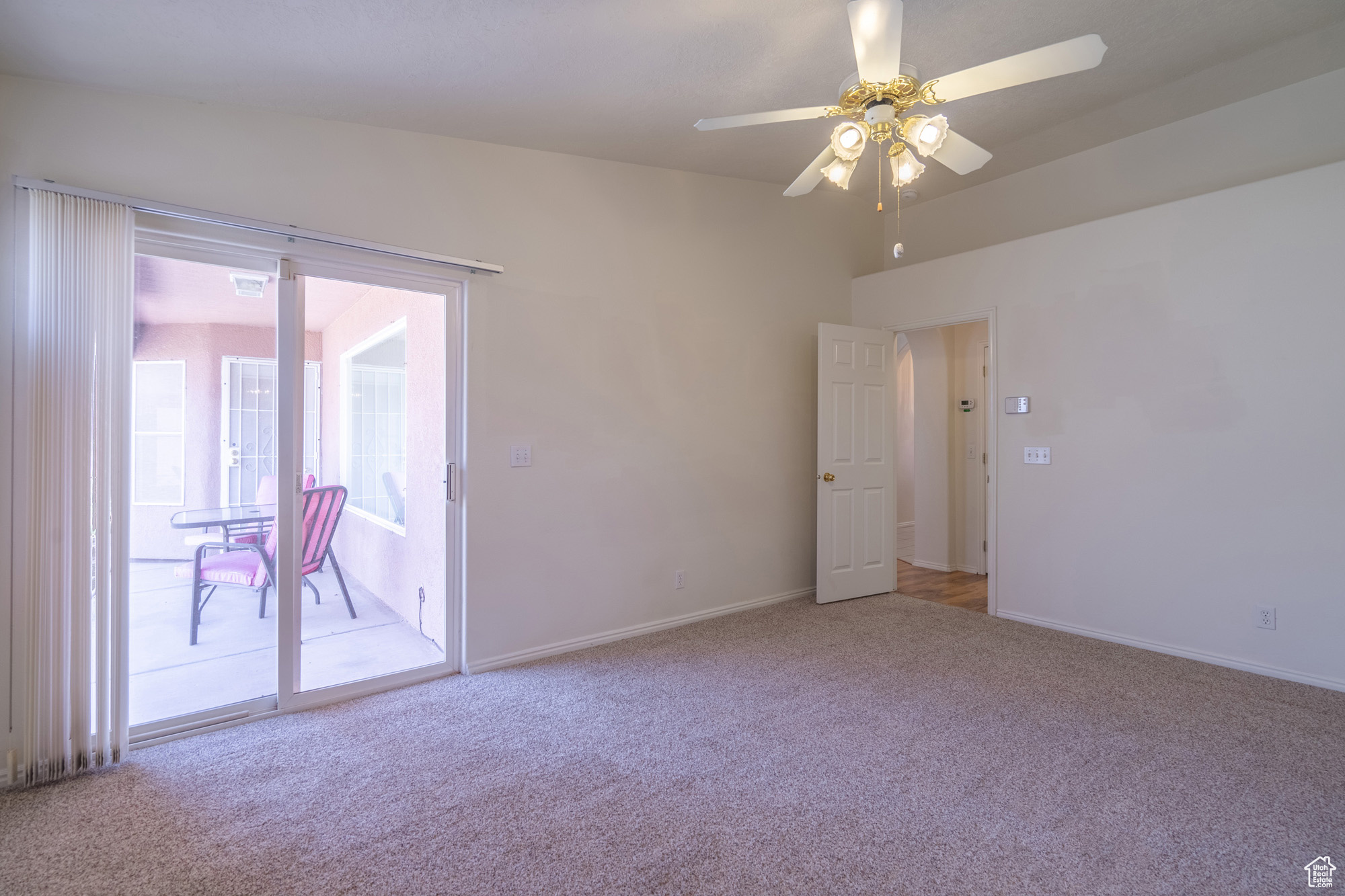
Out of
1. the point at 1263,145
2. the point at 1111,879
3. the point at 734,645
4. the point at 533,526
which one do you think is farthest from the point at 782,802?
the point at 1263,145

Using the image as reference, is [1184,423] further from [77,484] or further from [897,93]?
[77,484]

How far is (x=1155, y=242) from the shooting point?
11.2ft

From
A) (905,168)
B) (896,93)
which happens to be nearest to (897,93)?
(896,93)

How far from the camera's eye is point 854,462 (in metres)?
4.48

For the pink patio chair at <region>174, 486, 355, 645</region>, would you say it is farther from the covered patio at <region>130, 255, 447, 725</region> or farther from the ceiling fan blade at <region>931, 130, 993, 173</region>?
the ceiling fan blade at <region>931, 130, 993, 173</region>

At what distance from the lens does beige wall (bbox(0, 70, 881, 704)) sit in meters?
2.49

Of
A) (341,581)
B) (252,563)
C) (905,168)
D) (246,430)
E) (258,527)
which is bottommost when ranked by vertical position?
(341,581)

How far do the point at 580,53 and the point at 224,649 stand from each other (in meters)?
3.02

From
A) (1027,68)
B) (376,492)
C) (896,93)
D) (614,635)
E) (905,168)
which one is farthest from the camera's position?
(614,635)

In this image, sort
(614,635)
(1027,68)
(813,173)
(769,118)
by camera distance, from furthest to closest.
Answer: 1. (614,635)
2. (813,173)
3. (769,118)
4. (1027,68)

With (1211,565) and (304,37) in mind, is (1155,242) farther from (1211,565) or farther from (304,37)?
(304,37)

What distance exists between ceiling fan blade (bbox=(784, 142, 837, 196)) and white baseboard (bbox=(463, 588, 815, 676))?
8.55 ft

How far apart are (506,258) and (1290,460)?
4.13 m

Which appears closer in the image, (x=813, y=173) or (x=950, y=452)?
(x=813, y=173)
